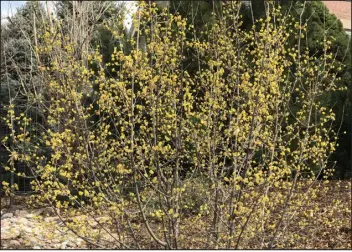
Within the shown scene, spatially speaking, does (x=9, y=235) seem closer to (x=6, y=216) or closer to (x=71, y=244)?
(x=71, y=244)

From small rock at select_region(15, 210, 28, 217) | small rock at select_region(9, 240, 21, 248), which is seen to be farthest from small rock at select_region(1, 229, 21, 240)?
small rock at select_region(15, 210, 28, 217)

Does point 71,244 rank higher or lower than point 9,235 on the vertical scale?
higher

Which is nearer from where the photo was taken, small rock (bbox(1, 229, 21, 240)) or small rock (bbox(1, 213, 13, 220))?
small rock (bbox(1, 229, 21, 240))

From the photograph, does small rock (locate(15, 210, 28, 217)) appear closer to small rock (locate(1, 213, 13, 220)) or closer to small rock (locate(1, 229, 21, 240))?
small rock (locate(1, 213, 13, 220))

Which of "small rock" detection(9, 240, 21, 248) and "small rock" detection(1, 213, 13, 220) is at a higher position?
"small rock" detection(9, 240, 21, 248)

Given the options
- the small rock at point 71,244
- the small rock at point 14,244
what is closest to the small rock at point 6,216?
the small rock at point 14,244

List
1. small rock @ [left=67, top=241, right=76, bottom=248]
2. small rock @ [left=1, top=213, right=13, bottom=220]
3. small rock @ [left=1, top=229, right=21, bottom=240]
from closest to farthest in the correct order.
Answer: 1. small rock @ [left=67, top=241, right=76, bottom=248]
2. small rock @ [left=1, top=229, right=21, bottom=240]
3. small rock @ [left=1, top=213, right=13, bottom=220]

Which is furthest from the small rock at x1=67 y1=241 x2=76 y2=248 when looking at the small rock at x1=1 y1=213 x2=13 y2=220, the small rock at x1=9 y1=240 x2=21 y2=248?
the small rock at x1=1 y1=213 x2=13 y2=220

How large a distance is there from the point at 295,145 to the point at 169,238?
10.0ft

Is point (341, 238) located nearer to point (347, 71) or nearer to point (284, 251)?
point (284, 251)

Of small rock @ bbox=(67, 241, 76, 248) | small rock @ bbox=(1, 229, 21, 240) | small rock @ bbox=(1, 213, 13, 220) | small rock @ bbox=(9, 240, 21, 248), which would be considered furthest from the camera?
small rock @ bbox=(1, 213, 13, 220)

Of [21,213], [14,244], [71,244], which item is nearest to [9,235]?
[14,244]

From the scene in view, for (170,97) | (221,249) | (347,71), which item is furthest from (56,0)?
(221,249)

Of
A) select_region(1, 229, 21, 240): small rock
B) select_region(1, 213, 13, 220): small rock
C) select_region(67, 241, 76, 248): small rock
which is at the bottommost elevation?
select_region(1, 213, 13, 220): small rock
